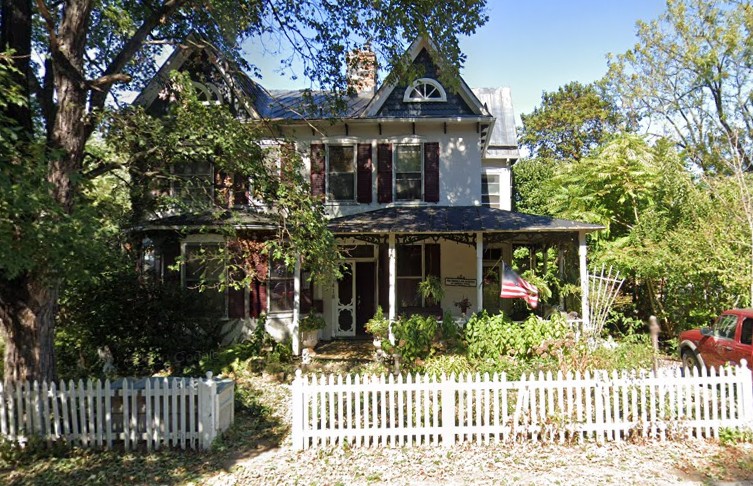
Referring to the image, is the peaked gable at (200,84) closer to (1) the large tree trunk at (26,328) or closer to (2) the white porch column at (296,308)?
(2) the white porch column at (296,308)

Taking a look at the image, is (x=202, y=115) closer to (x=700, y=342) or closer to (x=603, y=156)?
(x=700, y=342)

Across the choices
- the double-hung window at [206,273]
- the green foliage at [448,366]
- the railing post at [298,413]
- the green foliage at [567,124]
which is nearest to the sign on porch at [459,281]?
the green foliage at [448,366]

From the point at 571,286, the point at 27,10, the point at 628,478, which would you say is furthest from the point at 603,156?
the point at 27,10

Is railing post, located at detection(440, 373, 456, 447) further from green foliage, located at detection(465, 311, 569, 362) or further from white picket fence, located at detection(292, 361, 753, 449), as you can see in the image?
green foliage, located at detection(465, 311, 569, 362)

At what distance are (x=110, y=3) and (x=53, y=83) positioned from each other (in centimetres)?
236

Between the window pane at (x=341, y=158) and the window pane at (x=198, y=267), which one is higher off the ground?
the window pane at (x=341, y=158)

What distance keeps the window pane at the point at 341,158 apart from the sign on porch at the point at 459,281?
181 inches

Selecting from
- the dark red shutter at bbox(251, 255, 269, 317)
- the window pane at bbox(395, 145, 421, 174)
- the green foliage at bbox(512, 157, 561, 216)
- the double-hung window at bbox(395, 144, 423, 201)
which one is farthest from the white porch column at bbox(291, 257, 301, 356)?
the green foliage at bbox(512, 157, 561, 216)

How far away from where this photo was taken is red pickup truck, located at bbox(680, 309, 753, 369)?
7.52 m

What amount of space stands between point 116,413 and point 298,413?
9.11 ft

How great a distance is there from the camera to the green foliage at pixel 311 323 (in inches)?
475

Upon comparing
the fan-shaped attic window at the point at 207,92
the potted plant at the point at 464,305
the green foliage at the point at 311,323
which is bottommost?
the green foliage at the point at 311,323

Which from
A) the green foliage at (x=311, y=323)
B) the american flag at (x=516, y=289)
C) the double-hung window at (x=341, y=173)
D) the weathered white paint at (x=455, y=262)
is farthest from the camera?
the weathered white paint at (x=455, y=262)

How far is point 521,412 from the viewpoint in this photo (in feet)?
20.7
